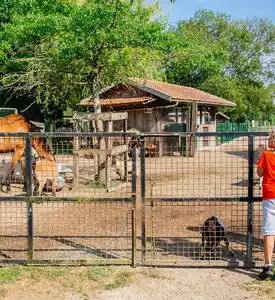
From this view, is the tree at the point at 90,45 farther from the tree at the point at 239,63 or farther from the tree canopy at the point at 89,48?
the tree at the point at 239,63

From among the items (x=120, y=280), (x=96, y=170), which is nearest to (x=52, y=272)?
(x=120, y=280)

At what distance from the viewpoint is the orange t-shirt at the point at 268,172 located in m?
4.47

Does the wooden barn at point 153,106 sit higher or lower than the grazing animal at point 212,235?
higher

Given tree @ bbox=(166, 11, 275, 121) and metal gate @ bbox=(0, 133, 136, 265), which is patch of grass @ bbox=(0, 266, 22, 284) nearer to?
metal gate @ bbox=(0, 133, 136, 265)

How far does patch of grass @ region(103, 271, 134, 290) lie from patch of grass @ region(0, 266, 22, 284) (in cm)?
102

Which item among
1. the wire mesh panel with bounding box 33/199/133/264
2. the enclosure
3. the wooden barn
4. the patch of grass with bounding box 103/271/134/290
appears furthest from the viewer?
the wooden barn

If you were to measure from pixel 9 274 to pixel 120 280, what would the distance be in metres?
1.24

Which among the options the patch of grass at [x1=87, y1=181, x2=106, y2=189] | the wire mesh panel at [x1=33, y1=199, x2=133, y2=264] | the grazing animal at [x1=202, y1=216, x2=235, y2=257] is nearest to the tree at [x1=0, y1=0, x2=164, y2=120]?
the patch of grass at [x1=87, y1=181, x2=106, y2=189]

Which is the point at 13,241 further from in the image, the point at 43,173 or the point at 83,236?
the point at 43,173

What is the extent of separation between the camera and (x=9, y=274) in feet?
14.8

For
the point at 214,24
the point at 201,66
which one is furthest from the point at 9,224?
the point at 214,24

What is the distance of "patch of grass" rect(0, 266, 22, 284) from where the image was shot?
4.35 metres

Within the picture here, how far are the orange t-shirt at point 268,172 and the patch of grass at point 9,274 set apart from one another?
2.87 metres

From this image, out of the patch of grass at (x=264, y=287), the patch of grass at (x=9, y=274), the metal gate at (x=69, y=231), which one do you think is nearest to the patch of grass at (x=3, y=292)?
the patch of grass at (x=9, y=274)
